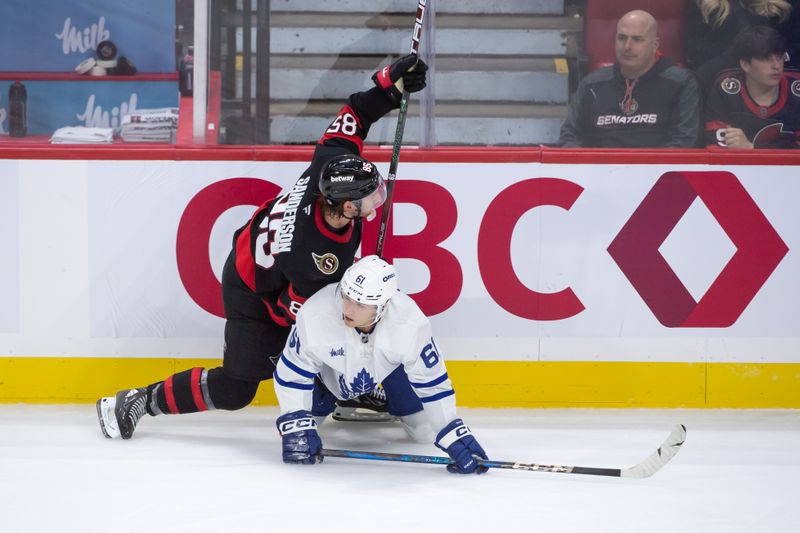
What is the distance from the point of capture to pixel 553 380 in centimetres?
399

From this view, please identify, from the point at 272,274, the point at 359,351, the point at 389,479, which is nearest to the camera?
the point at 389,479

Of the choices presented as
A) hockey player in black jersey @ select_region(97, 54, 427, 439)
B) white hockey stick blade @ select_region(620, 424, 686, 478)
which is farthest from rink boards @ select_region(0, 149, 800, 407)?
white hockey stick blade @ select_region(620, 424, 686, 478)

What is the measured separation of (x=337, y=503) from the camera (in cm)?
294

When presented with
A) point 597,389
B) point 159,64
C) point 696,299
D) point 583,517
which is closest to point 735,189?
point 696,299

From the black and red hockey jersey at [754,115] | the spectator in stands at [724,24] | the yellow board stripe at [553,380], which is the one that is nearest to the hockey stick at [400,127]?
the yellow board stripe at [553,380]

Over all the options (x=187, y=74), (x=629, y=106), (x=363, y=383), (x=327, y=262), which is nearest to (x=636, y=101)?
(x=629, y=106)

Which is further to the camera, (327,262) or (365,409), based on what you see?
(365,409)

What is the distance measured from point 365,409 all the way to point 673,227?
4.32ft

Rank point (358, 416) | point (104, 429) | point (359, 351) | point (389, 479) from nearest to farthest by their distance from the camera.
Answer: point (389, 479) < point (359, 351) < point (104, 429) < point (358, 416)

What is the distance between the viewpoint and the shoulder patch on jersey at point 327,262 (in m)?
3.31

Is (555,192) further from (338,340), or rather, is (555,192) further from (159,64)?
(159,64)

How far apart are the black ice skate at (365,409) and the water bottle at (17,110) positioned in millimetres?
1549

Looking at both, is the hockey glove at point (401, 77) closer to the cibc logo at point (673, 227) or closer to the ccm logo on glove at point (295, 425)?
the cibc logo at point (673, 227)

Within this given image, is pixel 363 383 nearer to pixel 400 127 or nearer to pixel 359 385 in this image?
pixel 359 385
